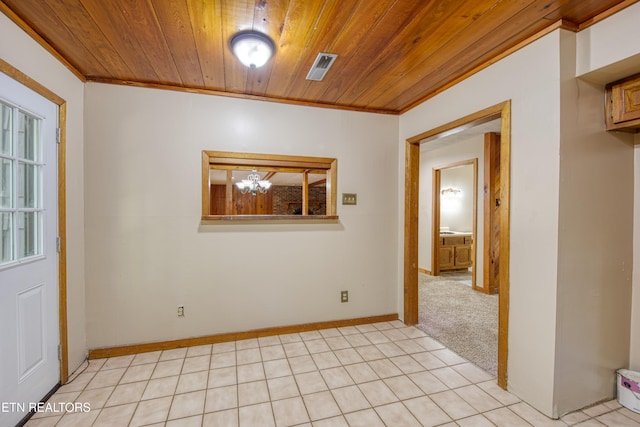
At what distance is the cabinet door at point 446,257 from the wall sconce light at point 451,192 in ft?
5.80

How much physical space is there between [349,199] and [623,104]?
209 centimetres

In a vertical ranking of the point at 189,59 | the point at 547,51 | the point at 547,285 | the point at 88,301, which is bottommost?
the point at 88,301

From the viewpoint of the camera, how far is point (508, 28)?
5.73ft

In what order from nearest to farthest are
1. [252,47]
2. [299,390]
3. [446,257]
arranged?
1. [252,47]
2. [299,390]
3. [446,257]

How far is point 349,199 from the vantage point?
10.1ft

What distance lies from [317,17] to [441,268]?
17.1ft

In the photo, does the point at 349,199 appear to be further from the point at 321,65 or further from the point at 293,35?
the point at 293,35

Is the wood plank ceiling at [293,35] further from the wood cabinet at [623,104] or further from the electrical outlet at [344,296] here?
the electrical outlet at [344,296]

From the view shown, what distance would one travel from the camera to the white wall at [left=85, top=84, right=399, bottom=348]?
245 centimetres

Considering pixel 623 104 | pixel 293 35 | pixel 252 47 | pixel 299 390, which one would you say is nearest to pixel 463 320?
pixel 299 390

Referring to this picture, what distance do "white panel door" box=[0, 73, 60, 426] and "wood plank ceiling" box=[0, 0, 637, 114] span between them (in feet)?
1.63

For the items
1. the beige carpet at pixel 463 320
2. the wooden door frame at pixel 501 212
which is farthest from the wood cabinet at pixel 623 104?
the beige carpet at pixel 463 320

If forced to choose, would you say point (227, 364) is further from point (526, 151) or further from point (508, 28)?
point (508, 28)

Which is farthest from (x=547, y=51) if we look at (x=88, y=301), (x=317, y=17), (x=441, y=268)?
(x=441, y=268)
